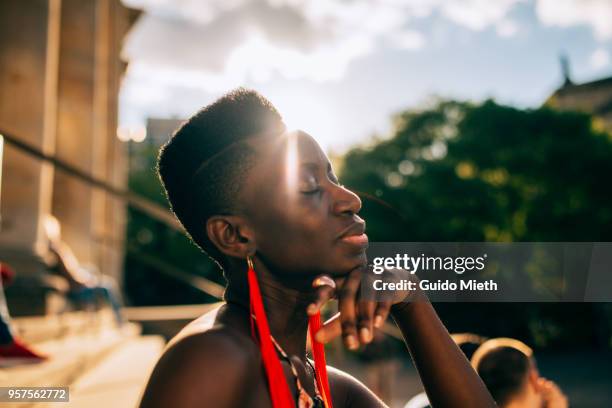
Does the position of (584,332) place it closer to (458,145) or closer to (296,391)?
(458,145)

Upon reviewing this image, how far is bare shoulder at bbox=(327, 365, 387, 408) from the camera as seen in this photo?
161 cm

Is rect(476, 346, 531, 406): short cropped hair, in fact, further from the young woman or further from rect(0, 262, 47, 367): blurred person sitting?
rect(0, 262, 47, 367): blurred person sitting

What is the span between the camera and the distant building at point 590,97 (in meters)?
42.9

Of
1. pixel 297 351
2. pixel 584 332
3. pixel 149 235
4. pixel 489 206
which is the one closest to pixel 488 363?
pixel 297 351

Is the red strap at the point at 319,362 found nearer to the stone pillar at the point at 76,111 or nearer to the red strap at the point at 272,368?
the red strap at the point at 272,368

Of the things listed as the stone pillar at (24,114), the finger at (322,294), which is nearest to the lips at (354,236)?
the finger at (322,294)

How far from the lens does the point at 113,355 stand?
6270 mm

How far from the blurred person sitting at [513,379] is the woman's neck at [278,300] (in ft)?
5.68

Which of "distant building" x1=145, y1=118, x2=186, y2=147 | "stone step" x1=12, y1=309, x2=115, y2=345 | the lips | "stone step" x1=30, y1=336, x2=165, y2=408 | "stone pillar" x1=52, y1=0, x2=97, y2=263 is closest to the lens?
the lips

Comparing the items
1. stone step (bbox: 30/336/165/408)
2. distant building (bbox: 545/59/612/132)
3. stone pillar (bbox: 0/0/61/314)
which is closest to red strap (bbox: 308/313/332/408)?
stone step (bbox: 30/336/165/408)

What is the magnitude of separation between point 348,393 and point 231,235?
1.91 feet

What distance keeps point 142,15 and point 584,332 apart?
104ft

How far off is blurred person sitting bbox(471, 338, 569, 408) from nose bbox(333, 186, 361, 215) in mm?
1845

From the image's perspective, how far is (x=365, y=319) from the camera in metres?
1.20
